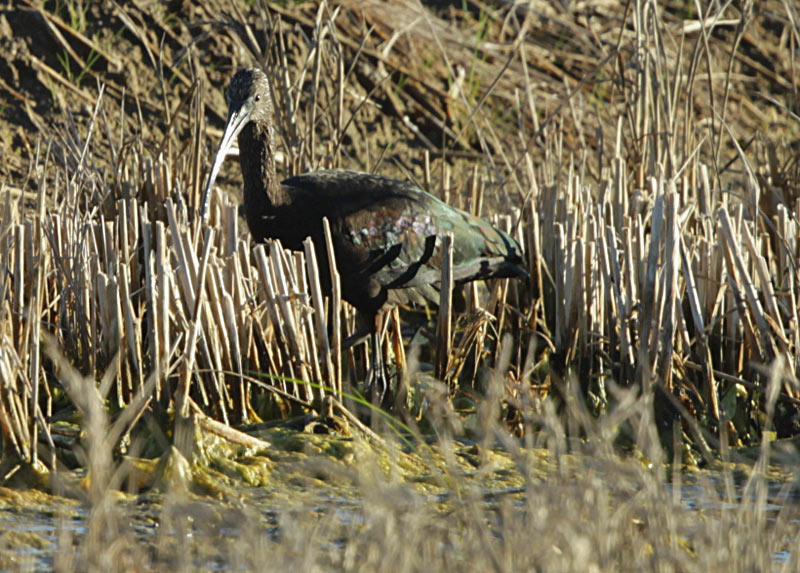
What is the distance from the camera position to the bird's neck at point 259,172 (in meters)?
4.60

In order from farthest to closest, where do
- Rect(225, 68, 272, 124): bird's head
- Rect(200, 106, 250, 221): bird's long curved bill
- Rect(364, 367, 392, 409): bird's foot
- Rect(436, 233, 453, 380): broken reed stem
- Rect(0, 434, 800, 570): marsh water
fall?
Rect(225, 68, 272, 124): bird's head, Rect(364, 367, 392, 409): bird's foot, Rect(200, 106, 250, 221): bird's long curved bill, Rect(436, 233, 453, 380): broken reed stem, Rect(0, 434, 800, 570): marsh water

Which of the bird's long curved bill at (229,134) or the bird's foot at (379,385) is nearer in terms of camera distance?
the bird's long curved bill at (229,134)

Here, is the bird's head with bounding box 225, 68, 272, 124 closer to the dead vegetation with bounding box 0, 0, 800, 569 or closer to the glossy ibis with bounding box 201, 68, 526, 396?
the glossy ibis with bounding box 201, 68, 526, 396

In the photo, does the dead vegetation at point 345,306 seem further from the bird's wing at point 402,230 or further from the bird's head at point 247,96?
the bird's head at point 247,96

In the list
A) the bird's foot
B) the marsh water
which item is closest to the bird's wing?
the bird's foot

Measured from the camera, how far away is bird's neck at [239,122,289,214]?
15.1 feet

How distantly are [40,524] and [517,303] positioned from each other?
2.54 metres

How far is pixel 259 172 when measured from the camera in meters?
4.68

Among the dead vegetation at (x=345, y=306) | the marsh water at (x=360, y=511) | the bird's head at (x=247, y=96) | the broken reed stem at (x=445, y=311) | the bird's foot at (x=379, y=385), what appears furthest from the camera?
the bird's head at (x=247, y=96)

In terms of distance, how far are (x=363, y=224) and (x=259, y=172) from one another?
1.52ft

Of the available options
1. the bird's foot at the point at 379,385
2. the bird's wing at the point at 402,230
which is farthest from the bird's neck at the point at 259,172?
the bird's foot at the point at 379,385

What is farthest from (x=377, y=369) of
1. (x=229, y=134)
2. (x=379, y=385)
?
(x=229, y=134)

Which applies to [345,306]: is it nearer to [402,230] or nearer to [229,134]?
[402,230]

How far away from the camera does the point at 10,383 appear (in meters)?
3.47
